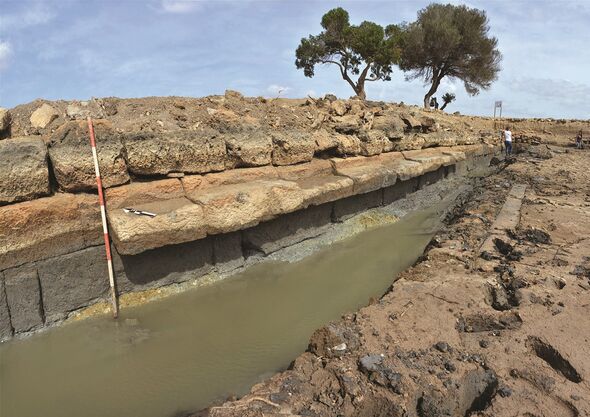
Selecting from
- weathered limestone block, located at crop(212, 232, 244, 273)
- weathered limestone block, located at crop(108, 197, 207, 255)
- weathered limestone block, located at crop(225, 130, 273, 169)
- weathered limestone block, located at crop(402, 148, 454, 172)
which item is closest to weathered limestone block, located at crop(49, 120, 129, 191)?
weathered limestone block, located at crop(108, 197, 207, 255)

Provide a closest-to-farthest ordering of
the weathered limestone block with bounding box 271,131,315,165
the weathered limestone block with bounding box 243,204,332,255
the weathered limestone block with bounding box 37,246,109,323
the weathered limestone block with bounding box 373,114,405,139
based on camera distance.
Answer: the weathered limestone block with bounding box 37,246,109,323
the weathered limestone block with bounding box 243,204,332,255
the weathered limestone block with bounding box 271,131,315,165
the weathered limestone block with bounding box 373,114,405,139

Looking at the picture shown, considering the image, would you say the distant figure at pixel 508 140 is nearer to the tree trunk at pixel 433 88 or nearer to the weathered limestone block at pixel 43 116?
the tree trunk at pixel 433 88

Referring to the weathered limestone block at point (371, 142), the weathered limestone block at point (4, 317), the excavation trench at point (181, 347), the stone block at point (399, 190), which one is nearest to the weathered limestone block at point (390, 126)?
the weathered limestone block at point (371, 142)

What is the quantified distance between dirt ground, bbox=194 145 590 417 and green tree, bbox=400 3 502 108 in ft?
74.1

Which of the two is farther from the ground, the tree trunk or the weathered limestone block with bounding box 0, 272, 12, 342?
the tree trunk

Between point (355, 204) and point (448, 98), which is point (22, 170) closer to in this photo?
point (355, 204)

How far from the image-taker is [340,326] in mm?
3242

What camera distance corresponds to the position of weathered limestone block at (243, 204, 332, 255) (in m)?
5.46

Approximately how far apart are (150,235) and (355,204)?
13.3 feet

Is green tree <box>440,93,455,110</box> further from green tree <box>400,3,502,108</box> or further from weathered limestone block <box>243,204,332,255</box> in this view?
weathered limestone block <box>243,204,332,255</box>

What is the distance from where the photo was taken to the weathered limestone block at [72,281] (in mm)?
3906

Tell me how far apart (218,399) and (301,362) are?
0.70 m

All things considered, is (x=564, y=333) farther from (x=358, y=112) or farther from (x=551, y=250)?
(x=358, y=112)

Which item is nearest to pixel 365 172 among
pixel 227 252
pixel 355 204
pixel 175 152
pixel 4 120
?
pixel 355 204
